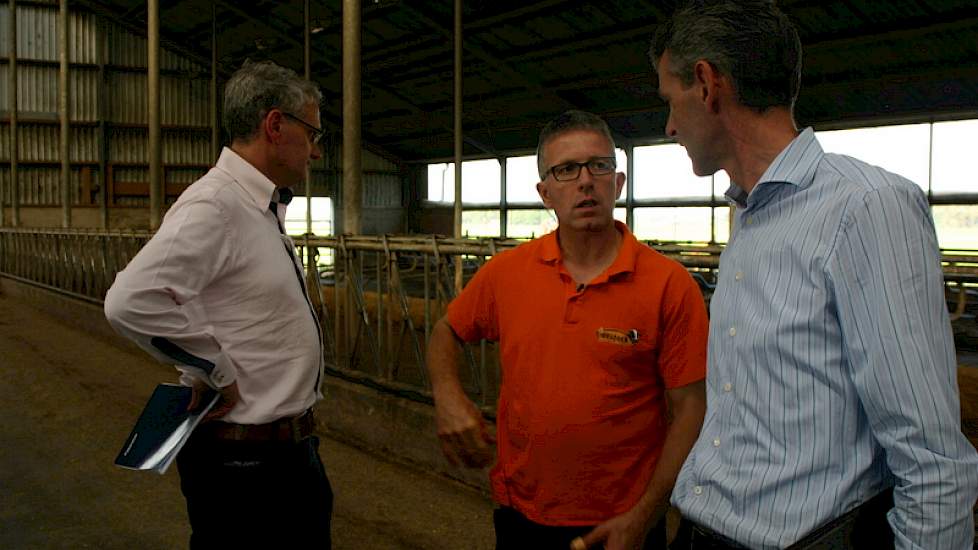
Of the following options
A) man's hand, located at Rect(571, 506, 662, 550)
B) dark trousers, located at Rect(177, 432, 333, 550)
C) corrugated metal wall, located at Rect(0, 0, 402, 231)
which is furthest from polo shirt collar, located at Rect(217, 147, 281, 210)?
corrugated metal wall, located at Rect(0, 0, 402, 231)

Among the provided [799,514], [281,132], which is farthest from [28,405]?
[799,514]

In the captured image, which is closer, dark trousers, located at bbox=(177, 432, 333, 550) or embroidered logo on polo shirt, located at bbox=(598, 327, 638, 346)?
embroidered logo on polo shirt, located at bbox=(598, 327, 638, 346)

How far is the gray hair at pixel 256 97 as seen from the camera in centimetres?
199

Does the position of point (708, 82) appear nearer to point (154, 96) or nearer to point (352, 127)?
point (352, 127)

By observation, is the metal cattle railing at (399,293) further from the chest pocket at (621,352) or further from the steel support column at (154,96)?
the steel support column at (154,96)

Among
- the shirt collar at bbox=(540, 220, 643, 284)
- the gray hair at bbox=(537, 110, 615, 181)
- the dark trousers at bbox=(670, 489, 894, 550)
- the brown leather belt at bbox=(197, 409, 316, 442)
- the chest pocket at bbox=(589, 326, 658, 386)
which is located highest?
the gray hair at bbox=(537, 110, 615, 181)

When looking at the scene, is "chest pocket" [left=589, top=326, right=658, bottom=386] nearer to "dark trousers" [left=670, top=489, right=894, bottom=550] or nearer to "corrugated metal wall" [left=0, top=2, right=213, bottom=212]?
"dark trousers" [left=670, top=489, right=894, bottom=550]

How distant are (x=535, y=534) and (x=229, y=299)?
32.3 inches

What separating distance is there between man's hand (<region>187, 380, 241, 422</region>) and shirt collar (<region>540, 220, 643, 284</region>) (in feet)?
2.39

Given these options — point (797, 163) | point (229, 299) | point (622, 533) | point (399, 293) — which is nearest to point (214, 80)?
point (399, 293)

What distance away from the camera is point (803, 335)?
1055mm

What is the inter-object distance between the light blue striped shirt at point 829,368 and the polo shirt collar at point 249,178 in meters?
1.14

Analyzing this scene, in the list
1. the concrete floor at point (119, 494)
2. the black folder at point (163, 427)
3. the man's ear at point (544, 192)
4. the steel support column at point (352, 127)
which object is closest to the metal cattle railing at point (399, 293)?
the steel support column at point (352, 127)

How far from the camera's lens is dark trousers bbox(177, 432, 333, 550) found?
1904mm
